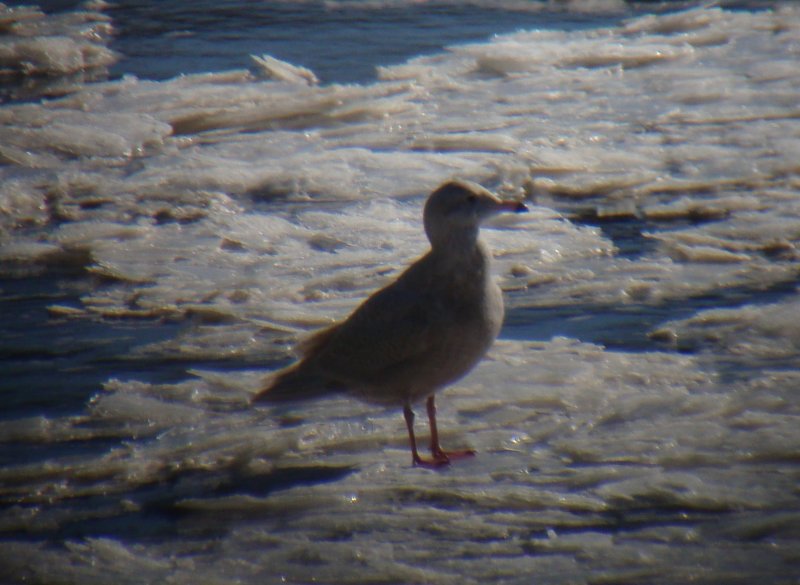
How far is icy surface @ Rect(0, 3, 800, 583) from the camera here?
3.05 meters

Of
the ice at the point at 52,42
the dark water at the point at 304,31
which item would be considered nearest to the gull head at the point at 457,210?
the dark water at the point at 304,31

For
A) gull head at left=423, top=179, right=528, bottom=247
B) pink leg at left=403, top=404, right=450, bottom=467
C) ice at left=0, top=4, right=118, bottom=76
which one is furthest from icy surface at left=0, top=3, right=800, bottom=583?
ice at left=0, top=4, right=118, bottom=76

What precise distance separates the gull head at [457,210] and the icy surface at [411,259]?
62cm

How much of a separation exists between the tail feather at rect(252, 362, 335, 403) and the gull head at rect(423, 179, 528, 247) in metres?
0.59

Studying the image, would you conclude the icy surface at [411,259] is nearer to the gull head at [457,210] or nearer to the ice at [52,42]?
the gull head at [457,210]

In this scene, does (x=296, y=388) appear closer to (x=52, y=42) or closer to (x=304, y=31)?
(x=52, y=42)

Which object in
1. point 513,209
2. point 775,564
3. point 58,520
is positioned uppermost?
point 513,209

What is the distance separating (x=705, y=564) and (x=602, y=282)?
2.19 metres

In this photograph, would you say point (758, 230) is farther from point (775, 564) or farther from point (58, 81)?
point (58, 81)

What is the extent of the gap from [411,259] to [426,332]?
1727 millimetres

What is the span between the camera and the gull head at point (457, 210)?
3.69m

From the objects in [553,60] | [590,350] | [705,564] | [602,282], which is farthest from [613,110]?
[705,564]

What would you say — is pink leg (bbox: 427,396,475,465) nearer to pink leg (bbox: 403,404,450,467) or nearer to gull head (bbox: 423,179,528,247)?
pink leg (bbox: 403,404,450,467)

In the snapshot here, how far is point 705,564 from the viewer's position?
2801mm
